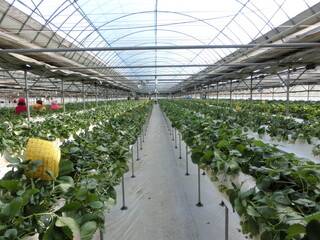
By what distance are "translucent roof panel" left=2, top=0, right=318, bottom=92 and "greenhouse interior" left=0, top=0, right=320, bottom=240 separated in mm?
51

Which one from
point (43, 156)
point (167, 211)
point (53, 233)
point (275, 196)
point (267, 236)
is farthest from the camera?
point (167, 211)

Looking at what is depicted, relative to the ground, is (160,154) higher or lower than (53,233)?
lower

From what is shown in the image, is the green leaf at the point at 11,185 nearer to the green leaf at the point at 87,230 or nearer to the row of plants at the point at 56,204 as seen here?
the row of plants at the point at 56,204

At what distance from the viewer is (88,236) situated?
1232 mm

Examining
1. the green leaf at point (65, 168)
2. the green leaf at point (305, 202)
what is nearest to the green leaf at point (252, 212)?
the green leaf at point (305, 202)

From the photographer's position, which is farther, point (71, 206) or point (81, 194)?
point (81, 194)

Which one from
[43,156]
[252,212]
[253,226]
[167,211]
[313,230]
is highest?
[43,156]

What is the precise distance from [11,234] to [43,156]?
866 millimetres

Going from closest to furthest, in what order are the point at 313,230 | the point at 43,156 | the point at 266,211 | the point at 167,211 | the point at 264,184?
the point at 313,230 → the point at 266,211 → the point at 264,184 → the point at 43,156 → the point at 167,211

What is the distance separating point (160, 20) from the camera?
10297 millimetres

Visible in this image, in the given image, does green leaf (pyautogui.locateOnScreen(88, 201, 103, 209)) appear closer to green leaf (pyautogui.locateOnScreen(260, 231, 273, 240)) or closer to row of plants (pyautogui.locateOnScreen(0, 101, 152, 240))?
row of plants (pyautogui.locateOnScreen(0, 101, 152, 240))

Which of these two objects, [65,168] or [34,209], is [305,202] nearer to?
[34,209]

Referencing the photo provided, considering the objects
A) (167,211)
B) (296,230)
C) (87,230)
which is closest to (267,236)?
(296,230)

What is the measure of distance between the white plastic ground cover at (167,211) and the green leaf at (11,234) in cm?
222
